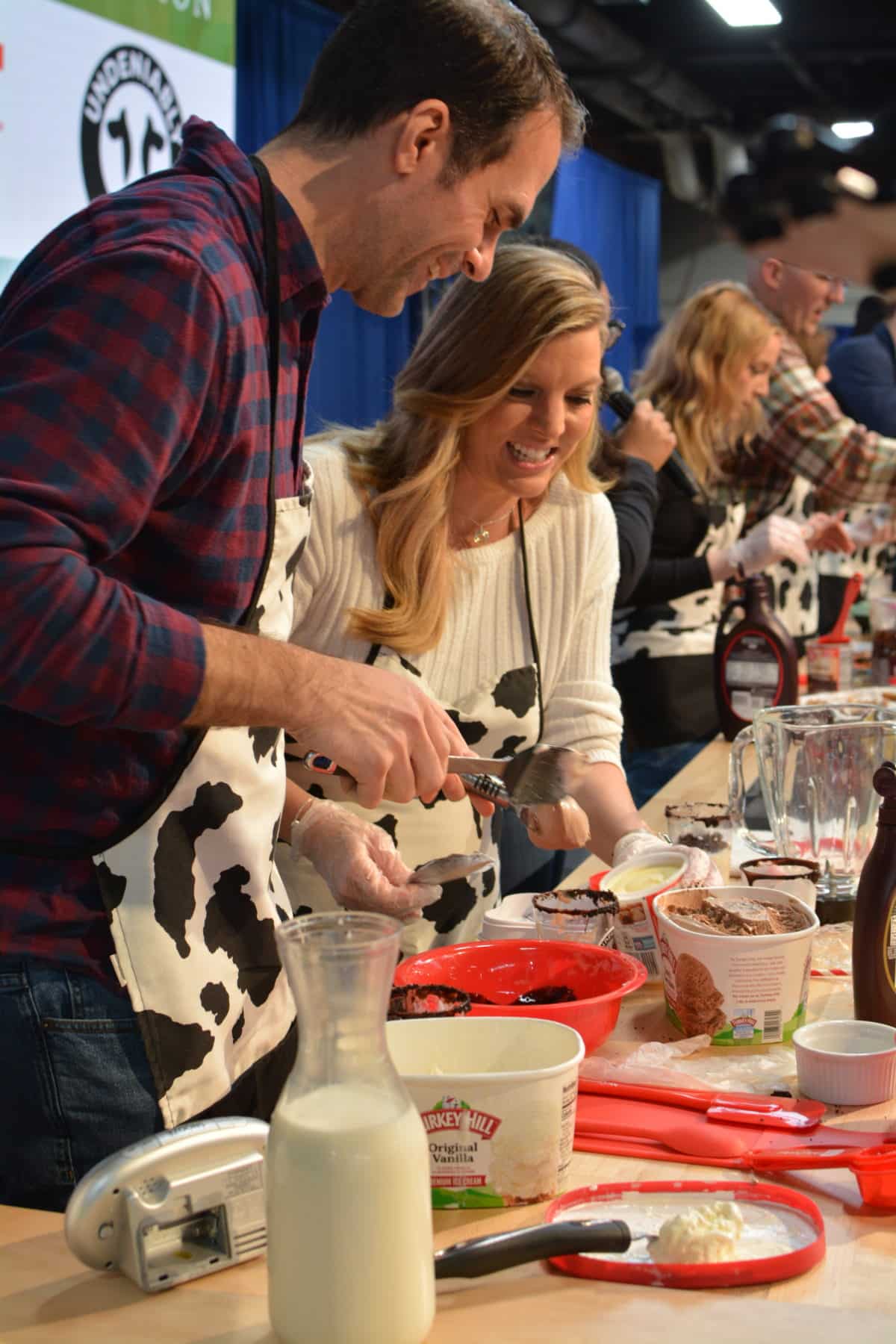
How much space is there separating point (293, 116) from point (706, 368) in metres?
2.23

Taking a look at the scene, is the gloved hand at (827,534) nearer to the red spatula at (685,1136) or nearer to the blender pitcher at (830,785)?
the blender pitcher at (830,785)

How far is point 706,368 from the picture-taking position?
12.1 ft

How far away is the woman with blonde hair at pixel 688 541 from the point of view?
361cm

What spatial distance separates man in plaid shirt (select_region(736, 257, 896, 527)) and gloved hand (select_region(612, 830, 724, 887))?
7.37 ft

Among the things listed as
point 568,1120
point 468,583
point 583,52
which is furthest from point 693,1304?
point 583,52

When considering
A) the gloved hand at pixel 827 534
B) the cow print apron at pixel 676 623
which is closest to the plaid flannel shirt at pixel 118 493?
the cow print apron at pixel 676 623

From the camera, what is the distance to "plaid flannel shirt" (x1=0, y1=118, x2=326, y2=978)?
38.7 inches

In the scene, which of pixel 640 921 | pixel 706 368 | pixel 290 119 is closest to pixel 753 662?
pixel 706 368

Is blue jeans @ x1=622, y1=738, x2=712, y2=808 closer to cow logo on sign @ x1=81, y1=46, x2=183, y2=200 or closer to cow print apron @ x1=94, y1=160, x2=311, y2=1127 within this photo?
cow logo on sign @ x1=81, y1=46, x2=183, y2=200

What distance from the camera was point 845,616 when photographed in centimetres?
370

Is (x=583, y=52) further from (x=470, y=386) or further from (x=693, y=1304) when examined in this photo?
(x=693, y=1304)

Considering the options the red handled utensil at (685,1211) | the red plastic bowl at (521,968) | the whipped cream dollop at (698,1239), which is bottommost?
the red handled utensil at (685,1211)

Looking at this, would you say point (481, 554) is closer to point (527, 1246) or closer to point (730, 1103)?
point (730, 1103)

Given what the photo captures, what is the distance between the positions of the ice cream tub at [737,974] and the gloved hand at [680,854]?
19 centimetres
